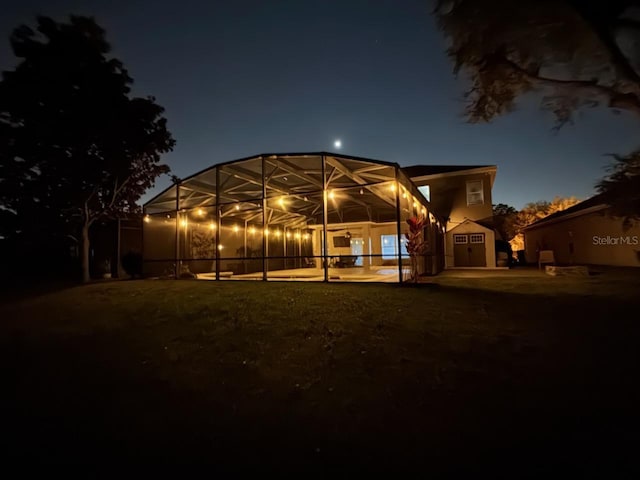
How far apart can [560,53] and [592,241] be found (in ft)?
52.1

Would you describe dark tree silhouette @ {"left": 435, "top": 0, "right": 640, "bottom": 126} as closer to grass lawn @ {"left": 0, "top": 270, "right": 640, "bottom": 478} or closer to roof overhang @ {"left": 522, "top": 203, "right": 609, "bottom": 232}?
grass lawn @ {"left": 0, "top": 270, "right": 640, "bottom": 478}

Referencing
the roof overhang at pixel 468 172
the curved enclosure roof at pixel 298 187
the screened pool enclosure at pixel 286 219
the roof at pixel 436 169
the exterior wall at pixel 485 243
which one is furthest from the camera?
the roof at pixel 436 169

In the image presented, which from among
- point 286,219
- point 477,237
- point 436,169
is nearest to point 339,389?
point 286,219

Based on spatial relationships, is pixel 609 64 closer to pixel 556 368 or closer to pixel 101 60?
pixel 556 368

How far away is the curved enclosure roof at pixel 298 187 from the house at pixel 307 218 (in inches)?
1.6

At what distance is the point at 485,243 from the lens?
18000mm

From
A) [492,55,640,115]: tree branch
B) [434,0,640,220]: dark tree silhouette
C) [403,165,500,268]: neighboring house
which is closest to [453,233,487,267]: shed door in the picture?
[403,165,500,268]: neighboring house

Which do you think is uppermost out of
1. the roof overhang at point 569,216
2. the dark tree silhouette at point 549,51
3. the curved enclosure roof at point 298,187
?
the dark tree silhouette at point 549,51

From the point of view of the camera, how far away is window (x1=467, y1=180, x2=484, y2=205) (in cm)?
1938

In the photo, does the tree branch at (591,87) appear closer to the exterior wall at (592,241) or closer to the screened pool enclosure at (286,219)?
the screened pool enclosure at (286,219)

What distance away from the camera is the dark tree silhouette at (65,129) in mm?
11156

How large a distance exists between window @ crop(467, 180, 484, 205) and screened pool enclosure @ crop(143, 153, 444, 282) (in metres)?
3.04

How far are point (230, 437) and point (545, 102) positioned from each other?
760 centimetres

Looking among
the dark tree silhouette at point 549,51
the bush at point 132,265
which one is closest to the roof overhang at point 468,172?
the dark tree silhouette at point 549,51
